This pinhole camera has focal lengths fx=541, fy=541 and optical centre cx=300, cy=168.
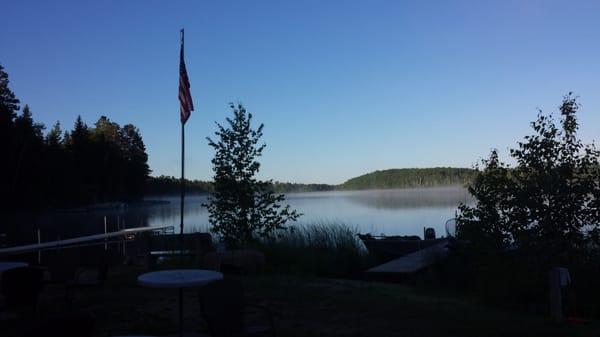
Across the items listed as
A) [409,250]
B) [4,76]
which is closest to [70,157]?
[4,76]

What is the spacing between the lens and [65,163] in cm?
5566

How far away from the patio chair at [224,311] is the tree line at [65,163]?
44.8 metres

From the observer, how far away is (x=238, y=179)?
1217 centimetres

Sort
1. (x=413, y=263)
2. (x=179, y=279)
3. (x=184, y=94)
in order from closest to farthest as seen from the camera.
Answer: (x=179, y=279) < (x=184, y=94) < (x=413, y=263)

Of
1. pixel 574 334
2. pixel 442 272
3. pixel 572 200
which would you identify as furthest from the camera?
pixel 442 272

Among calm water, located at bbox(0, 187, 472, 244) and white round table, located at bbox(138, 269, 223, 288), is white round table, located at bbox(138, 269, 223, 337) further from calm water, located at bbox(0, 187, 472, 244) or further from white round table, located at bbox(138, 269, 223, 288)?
calm water, located at bbox(0, 187, 472, 244)

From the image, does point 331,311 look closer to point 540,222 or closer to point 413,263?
point 540,222

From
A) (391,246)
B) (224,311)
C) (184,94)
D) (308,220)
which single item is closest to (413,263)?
(391,246)

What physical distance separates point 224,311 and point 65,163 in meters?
56.3

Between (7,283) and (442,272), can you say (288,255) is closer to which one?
(442,272)

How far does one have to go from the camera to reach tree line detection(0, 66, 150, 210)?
152 feet

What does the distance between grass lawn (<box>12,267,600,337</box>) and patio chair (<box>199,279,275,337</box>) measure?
39.7 inches

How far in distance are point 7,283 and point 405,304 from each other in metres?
4.61

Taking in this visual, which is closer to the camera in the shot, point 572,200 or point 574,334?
point 574,334
